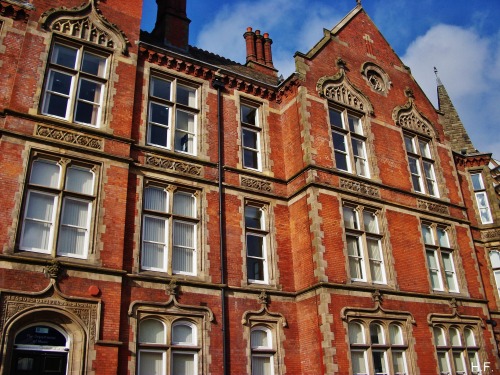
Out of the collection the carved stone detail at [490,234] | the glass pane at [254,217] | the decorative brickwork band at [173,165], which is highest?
the decorative brickwork band at [173,165]

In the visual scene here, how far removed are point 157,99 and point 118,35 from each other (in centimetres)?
249

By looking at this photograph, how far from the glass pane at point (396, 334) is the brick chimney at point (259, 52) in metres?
13.9

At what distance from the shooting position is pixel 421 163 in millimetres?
21922

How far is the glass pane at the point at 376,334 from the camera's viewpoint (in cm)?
1648

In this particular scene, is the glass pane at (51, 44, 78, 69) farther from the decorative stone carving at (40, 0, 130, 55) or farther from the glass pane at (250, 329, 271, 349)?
the glass pane at (250, 329, 271, 349)

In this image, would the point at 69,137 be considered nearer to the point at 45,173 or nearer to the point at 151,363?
the point at 45,173

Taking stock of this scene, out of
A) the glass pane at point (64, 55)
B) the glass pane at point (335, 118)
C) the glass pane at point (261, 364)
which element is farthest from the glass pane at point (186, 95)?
the glass pane at point (261, 364)

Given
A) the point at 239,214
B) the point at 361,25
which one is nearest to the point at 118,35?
the point at 239,214

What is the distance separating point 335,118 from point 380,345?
8851mm

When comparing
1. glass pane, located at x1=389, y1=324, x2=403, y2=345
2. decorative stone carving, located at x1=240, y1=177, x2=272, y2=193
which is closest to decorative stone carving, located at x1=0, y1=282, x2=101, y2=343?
decorative stone carving, located at x1=240, y1=177, x2=272, y2=193

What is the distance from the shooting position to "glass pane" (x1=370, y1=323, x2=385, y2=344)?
16.5 meters

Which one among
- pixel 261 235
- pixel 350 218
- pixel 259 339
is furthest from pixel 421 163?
pixel 259 339

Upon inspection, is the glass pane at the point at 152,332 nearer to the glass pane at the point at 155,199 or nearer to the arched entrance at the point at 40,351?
the arched entrance at the point at 40,351

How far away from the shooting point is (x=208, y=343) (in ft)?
47.9
